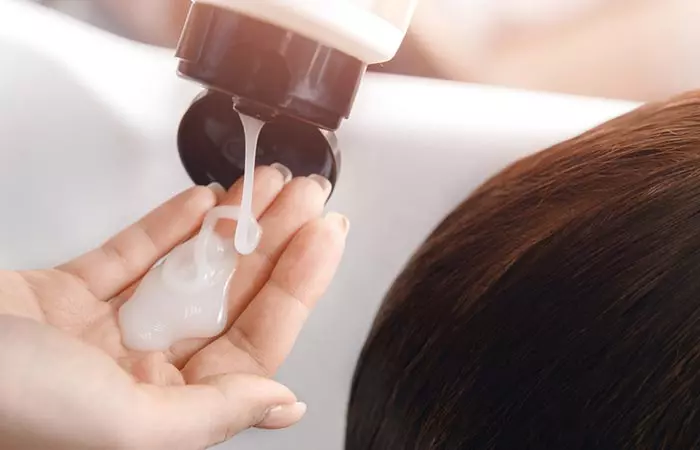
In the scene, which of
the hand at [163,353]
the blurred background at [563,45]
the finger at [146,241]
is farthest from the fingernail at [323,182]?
the blurred background at [563,45]

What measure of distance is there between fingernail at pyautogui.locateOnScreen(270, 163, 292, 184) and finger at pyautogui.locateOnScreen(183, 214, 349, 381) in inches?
2.5

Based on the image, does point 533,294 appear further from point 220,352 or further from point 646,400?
point 220,352

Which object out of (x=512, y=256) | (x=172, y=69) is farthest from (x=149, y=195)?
(x=512, y=256)

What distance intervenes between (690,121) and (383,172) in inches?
14.0

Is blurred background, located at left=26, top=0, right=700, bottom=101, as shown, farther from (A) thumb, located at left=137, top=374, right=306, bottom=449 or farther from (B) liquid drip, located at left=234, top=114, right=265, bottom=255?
(A) thumb, located at left=137, top=374, right=306, bottom=449

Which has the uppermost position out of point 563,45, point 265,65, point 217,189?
point 563,45

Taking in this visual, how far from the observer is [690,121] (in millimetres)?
650

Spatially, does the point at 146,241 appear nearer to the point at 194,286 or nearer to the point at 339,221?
the point at 194,286

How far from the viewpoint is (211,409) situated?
0.60 m

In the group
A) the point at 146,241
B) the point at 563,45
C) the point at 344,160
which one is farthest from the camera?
the point at 563,45

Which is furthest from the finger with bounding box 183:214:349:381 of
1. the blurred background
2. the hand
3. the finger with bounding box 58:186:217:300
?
the blurred background

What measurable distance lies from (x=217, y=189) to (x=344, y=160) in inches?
6.1

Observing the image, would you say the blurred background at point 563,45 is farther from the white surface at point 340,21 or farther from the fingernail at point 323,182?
the white surface at point 340,21

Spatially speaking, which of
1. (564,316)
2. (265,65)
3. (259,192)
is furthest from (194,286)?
(564,316)
